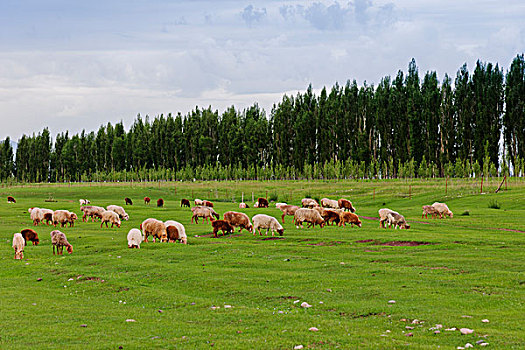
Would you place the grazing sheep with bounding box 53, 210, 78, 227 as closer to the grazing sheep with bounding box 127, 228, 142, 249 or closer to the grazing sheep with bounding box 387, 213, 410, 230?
the grazing sheep with bounding box 127, 228, 142, 249

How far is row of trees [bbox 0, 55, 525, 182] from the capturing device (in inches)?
4122

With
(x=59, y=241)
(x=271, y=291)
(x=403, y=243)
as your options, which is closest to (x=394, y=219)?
(x=403, y=243)

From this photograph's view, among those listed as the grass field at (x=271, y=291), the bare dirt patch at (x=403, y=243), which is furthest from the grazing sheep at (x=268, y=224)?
the bare dirt patch at (x=403, y=243)

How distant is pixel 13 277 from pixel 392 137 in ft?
336

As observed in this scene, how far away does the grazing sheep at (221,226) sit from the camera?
34625 millimetres

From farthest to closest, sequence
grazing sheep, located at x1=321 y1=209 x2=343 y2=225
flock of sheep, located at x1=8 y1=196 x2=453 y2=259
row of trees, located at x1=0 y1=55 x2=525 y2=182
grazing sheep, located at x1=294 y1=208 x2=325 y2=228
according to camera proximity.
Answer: row of trees, located at x1=0 y1=55 x2=525 y2=182 → grazing sheep, located at x1=321 y1=209 x2=343 y2=225 → grazing sheep, located at x1=294 y1=208 x2=325 y2=228 → flock of sheep, located at x1=8 y1=196 x2=453 y2=259


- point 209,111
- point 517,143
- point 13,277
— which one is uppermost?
point 209,111

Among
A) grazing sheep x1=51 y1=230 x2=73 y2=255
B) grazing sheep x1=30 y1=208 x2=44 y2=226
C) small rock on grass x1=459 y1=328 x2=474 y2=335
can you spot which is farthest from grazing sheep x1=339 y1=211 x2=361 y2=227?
small rock on grass x1=459 y1=328 x2=474 y2=335

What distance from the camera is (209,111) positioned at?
148000 millimetres

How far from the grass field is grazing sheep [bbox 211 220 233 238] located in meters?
0.86

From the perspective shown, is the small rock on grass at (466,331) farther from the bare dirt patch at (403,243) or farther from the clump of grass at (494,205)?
the clump of grass at (494,205)

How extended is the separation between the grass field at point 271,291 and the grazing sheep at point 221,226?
2.81 ft

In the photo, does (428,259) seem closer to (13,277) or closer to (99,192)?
(13,277)

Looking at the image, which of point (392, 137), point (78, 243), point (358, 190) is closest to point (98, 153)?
point (392, 137)
